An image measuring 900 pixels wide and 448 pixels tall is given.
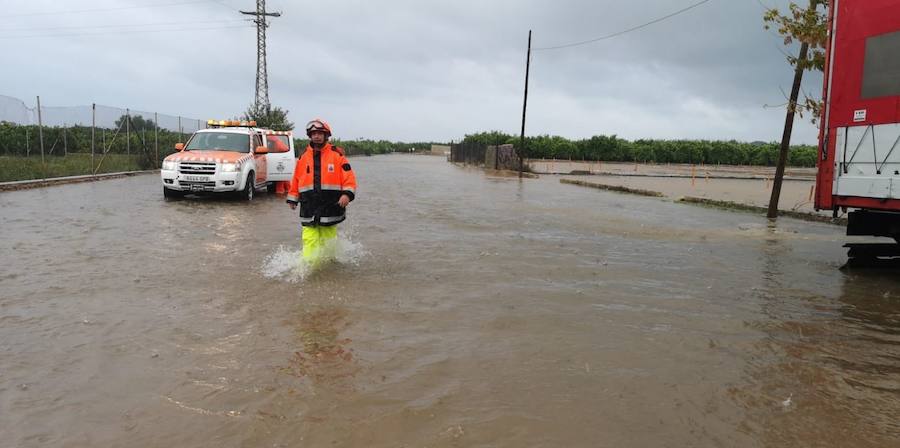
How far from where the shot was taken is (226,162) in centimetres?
1413

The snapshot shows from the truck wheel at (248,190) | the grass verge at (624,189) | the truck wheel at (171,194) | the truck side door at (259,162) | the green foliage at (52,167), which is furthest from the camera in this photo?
the grass verge at (624,189)

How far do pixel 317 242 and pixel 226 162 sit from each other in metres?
8.23

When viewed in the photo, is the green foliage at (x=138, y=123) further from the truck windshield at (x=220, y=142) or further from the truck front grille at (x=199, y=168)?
the truck front grille at (x=199, y=168)

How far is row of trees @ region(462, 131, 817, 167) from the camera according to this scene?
252 feet

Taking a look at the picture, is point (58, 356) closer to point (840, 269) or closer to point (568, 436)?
point (568, 436)

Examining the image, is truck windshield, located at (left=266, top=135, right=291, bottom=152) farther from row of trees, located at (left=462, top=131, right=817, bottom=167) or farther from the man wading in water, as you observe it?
row of trees, located at (left=462, top=131, right=817, bottom=167)

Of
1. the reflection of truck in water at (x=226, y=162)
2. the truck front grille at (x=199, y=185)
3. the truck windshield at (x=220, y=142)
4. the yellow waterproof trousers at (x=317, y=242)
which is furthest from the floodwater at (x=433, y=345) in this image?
the truck windshield at (x=220, y=142)

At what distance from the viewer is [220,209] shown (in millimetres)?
13062

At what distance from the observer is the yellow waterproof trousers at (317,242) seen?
686cm

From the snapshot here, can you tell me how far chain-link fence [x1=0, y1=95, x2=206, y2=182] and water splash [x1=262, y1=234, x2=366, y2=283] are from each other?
12.8 meters

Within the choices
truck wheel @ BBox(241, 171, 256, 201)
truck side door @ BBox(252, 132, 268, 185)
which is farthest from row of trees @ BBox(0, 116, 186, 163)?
truck wheel @ BBox(241, 171, 256, 201)

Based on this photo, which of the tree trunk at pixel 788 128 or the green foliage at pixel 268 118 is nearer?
the tree trunk at pixel 788 128

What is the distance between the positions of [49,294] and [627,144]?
255 ft

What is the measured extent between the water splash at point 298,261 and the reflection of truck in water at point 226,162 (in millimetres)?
6291
